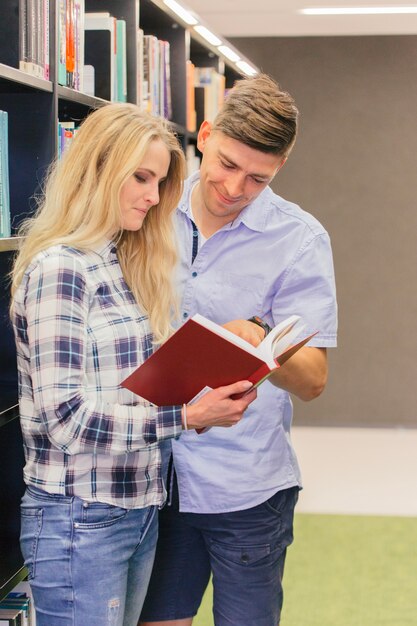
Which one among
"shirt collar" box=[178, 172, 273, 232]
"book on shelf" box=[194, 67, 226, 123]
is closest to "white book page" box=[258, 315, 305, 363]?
"shirt collar" box=[178, 172, 273, 232]

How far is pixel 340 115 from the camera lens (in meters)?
6.08

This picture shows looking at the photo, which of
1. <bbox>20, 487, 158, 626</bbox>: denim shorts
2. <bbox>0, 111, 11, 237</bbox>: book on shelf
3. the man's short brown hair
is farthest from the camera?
<bbox>0, 111, 11, 237</bbox>: book on shelf

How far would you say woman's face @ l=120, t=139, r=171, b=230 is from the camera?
1.68 m

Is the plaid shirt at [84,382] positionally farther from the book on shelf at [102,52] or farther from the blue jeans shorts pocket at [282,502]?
the book on shelf at [102,52]

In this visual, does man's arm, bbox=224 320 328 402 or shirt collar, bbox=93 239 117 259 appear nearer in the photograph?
shirt collar, bbox=93 239 117 259

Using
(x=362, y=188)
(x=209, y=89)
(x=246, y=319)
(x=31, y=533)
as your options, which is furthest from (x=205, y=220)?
(x=362, y=188)

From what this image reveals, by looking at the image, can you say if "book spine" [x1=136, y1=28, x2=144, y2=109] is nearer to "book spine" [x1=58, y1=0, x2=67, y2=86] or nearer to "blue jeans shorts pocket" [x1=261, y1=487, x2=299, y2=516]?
"book spine" [x1=58, y1=0, x2=67, y2=86]

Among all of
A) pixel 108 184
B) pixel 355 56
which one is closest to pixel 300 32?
pixel 355 56

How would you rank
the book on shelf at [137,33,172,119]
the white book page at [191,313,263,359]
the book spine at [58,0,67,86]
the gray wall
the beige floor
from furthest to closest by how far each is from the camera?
the gray wall, the beige floor, the book on shelf at [137,33,172,119], the book spine at [58,0,67,86], the white book page at [191,313,263,359]

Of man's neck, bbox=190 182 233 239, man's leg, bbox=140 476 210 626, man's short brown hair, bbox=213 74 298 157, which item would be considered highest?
man's short brown hair, bbox=213 74 298 157

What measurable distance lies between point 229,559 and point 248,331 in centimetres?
50

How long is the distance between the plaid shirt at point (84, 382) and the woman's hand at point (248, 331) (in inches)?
6.5

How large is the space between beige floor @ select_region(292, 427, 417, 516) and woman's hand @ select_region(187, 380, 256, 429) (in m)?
3.07

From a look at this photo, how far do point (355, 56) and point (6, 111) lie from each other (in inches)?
173
